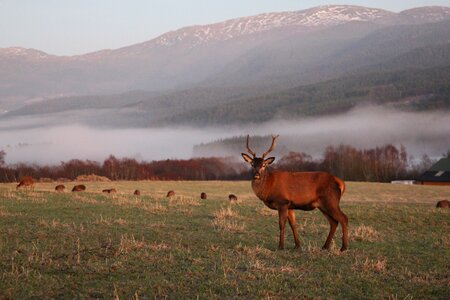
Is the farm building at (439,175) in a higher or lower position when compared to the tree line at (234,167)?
lower

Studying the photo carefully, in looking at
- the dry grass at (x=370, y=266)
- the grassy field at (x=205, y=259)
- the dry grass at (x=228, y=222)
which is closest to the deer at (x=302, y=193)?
the grassy field at (x=205, y=259)

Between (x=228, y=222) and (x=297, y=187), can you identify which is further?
(x=228, y=222)

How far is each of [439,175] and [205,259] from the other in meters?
83.2

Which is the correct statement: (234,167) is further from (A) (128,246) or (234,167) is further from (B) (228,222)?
(A) (128,246)

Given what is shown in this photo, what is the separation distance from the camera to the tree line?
350 ft

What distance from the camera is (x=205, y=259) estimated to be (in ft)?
43.8

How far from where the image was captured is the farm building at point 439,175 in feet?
288

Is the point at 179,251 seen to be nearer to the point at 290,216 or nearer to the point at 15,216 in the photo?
the point at 290,216

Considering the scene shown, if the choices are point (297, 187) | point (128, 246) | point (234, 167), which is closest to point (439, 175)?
point (234, 167)

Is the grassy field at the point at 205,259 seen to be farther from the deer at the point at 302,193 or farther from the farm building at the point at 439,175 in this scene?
the farm building at the point at 439,175

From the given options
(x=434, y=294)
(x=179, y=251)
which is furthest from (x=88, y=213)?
(x=434, y=294)

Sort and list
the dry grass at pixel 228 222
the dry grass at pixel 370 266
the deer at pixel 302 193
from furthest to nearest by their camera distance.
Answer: the dry grass at pixel 228 222
the deer at pixel 302 193
the dry grass at pixel 370 266

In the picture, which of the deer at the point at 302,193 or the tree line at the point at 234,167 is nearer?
the deer at the point at 302,193

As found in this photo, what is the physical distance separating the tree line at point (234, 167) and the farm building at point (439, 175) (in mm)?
15953
